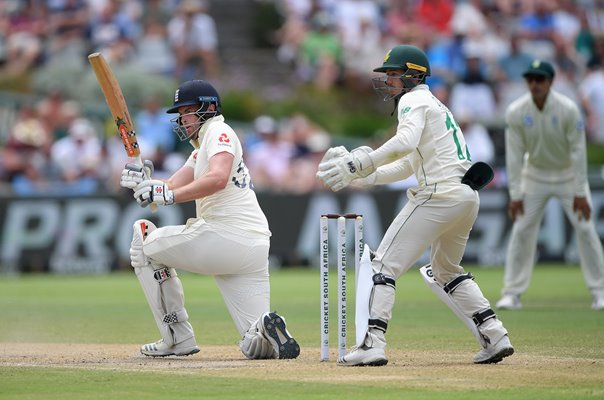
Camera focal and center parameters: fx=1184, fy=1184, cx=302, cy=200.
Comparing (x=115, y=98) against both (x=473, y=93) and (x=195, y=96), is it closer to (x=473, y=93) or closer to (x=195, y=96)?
(x=195, y=96)

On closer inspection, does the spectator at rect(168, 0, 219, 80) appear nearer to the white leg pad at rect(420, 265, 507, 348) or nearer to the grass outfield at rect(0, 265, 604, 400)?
the grass outfield at rect(0, 265, 604, 400)

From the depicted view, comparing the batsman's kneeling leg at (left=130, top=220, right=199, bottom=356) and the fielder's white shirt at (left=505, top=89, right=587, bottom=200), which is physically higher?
the fielder's white shirt at (left=505, top=89, right=587, bottom=200)

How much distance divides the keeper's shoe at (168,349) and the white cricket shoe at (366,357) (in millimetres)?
1349

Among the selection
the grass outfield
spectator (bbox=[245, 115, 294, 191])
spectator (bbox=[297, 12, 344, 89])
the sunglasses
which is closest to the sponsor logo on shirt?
the sunglasses

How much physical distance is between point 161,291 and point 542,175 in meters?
5.32

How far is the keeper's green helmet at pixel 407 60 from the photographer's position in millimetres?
7988

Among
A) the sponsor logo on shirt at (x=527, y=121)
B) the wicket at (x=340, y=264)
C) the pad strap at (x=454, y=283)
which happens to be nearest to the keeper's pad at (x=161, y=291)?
the wicket at (x=340, y=264)

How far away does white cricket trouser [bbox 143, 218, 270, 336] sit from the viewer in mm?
8141

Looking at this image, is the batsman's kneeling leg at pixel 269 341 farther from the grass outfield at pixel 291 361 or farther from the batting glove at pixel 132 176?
the batting glove at pixel 132 176

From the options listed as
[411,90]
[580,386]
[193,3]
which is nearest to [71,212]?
[193,3]

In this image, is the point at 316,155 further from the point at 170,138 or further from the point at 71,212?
the point at 71,212

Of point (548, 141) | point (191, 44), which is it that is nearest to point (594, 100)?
point (191, 44)

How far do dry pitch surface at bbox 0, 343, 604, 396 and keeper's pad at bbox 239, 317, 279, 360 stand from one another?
0.37 ft

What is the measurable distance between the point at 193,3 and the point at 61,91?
3221 millimetres
